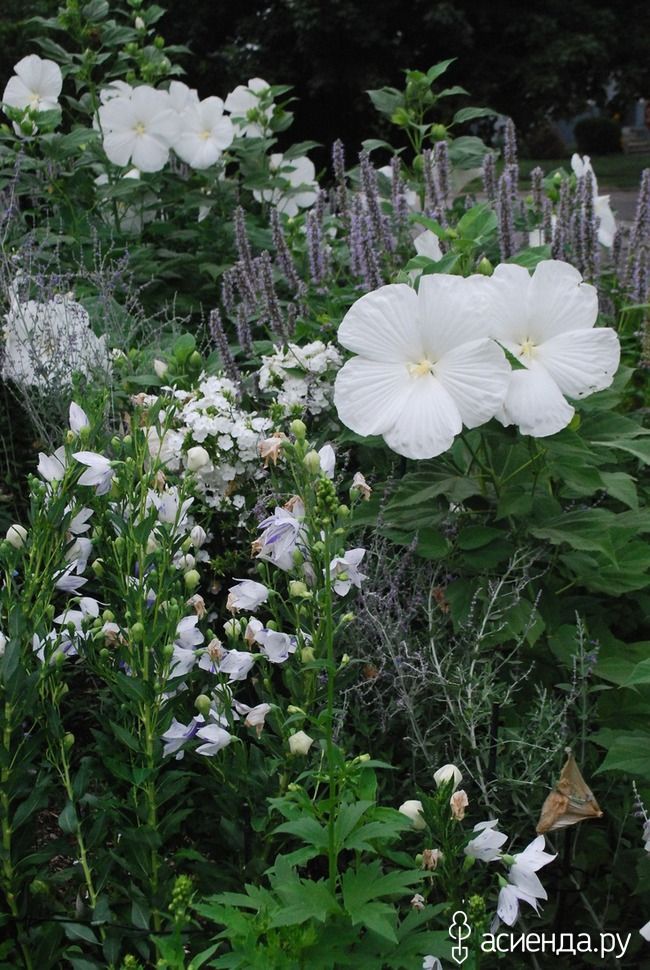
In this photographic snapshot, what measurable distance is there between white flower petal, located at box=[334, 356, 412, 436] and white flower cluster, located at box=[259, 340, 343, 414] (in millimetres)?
610

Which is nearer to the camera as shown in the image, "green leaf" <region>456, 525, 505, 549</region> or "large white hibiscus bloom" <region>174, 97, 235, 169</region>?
"green leaf" <region>456, 525, 505, 549</region>

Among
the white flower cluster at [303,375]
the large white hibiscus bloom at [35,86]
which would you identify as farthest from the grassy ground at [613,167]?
the white flower cluster at [303,375]

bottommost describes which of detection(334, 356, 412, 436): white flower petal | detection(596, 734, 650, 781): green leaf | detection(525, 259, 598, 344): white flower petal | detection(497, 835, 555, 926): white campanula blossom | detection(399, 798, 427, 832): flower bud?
detection(497, 835, 555, 926): white campanula blossom

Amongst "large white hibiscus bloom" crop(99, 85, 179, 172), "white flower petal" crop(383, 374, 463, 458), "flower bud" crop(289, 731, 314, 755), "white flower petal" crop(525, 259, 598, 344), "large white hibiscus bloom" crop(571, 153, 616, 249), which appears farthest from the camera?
"large white hibiscus bloom" crop(99, 85, 179, 172)

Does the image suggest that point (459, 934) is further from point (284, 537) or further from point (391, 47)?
point (391, 47)

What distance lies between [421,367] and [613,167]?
26596mm

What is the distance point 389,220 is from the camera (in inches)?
123

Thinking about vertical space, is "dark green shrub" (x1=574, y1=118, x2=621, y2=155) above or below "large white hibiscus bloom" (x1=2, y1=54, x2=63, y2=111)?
below

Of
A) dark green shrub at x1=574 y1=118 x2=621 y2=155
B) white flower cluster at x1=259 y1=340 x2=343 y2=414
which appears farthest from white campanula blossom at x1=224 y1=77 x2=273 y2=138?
dark green shrub at x1=574 y1=118 x2=621 y2=155

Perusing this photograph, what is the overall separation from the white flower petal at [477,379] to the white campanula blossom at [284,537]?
0.31 meters

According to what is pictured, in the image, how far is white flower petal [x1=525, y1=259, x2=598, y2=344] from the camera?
1.75 meters

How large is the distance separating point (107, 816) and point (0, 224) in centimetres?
231

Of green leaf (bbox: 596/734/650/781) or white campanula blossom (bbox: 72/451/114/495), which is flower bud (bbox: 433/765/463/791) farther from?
white campanula blossom (bbox: 72/451/114/495)

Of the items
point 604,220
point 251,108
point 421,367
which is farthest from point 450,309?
point 251,108
